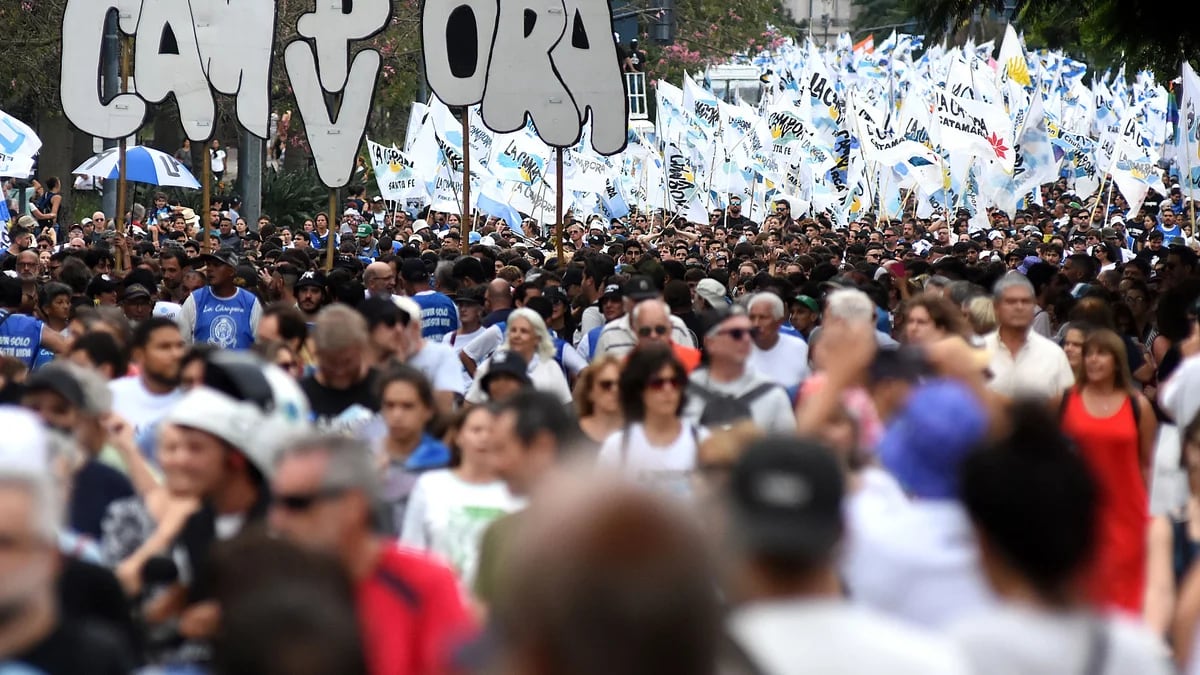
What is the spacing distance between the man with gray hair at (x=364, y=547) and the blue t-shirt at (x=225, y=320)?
318 inches

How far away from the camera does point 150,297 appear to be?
1273cm

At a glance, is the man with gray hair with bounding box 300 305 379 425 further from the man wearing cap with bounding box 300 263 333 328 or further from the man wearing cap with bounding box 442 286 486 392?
the man wearing cap with bounding box 300 263 333 328

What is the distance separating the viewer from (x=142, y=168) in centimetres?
2614

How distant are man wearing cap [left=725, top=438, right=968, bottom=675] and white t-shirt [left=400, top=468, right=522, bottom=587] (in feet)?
7.90

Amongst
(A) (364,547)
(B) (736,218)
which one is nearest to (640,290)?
(A) (364,547)

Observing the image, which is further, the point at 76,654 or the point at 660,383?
the point at 660,383

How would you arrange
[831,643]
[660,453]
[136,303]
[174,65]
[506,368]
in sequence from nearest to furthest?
[831,643], [660,453], [506,368], [136,303], [174,65]

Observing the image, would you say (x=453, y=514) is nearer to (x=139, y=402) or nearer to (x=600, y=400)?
(x=600, y=400)

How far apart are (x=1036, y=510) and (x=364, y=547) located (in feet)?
4.44

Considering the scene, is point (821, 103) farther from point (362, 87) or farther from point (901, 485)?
point (901, 485)

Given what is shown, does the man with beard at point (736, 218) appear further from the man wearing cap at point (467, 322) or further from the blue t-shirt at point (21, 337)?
the blue t-shirt at point (21, 337)

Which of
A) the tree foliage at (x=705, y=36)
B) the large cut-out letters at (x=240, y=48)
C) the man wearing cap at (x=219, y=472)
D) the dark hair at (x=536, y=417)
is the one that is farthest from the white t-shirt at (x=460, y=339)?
the tree foliage at (x=705, y=36)

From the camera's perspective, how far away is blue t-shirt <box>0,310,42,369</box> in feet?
36.0

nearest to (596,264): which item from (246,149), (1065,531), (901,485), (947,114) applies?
(901,485)
